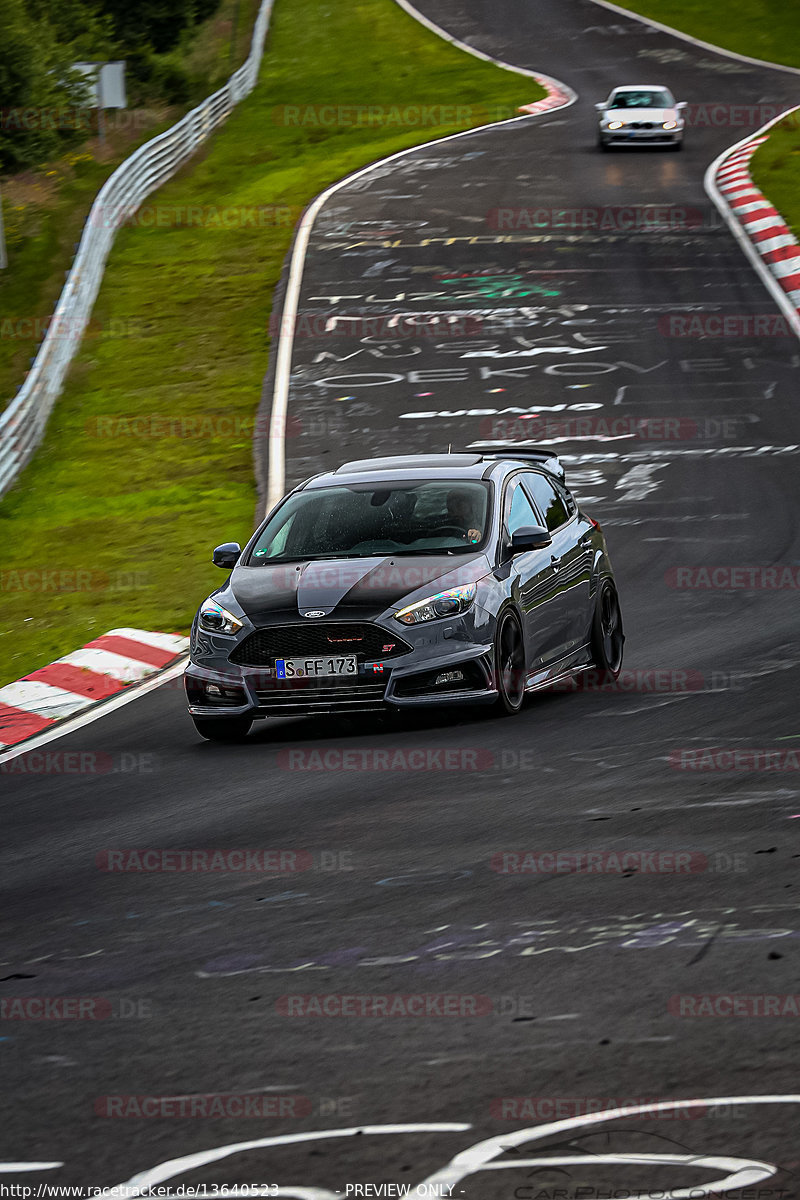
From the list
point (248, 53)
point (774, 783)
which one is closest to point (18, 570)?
point (774, 783)

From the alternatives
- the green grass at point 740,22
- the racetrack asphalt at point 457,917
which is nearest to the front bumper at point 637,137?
the green grass at point 740,22

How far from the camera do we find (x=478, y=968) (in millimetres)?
6094

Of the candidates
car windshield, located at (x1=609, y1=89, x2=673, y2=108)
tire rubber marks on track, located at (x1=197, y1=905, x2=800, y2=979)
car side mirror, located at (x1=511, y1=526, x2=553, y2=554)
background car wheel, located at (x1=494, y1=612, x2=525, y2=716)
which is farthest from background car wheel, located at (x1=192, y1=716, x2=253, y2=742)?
car windshield, located at (x1=609, y1=89, x2=673, y2=108)

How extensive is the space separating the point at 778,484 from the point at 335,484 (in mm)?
8734

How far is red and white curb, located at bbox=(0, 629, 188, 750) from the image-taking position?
12734mm

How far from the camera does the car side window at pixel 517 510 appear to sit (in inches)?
478

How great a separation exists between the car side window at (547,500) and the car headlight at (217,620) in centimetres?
255

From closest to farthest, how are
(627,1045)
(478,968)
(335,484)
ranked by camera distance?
1. (627,1045)
2. (478,968)
3. (335,484)

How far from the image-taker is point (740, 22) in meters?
62.4

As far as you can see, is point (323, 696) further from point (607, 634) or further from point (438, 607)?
point (607, 634)

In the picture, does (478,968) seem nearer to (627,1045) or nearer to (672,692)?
(627,1045)

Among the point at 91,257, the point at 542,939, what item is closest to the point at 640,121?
the point at 91,257

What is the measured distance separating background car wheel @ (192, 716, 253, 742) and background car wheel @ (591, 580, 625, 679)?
8.82 ft

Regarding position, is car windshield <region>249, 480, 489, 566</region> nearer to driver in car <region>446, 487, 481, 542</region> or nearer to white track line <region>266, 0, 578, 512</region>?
driver in car <region>446, 487, 481, 542</region>
